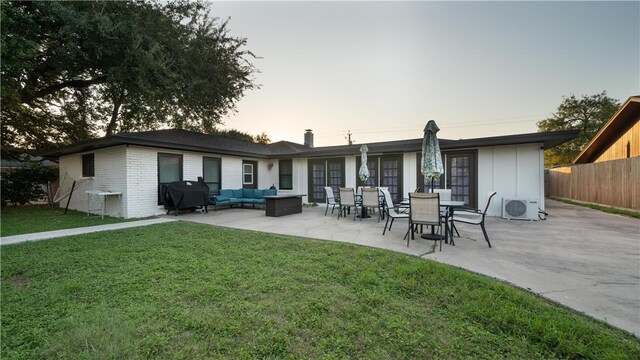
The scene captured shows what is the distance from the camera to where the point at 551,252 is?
4.06 metres

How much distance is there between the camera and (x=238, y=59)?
408 inches

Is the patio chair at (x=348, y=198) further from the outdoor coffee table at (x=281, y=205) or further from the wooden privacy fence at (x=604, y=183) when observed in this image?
the wooden privacy fence at (x=604, y=183)

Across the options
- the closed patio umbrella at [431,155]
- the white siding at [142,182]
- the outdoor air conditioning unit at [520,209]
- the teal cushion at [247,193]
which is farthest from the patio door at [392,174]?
the white siding at [142,182]

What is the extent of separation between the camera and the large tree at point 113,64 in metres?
6.91

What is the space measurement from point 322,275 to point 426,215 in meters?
2.42

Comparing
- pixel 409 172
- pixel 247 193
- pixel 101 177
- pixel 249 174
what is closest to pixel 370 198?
pixel 409 172

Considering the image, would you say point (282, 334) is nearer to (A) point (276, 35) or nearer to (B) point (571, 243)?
(B) point (571, 243)

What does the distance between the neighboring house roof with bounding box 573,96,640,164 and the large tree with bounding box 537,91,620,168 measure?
33.8 ft

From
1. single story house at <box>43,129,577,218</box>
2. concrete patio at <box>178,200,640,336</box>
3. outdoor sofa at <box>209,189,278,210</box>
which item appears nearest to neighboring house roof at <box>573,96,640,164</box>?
single story house at <box>43,129,577,218</box>

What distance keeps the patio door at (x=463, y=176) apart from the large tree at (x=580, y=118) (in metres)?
21.2

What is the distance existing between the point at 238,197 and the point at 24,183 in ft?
33.5

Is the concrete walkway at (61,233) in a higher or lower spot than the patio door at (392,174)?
lower

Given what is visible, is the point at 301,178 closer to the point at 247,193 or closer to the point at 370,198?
the point at 247,193

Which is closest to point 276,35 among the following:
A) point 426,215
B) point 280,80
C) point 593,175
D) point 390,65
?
point 280,80
